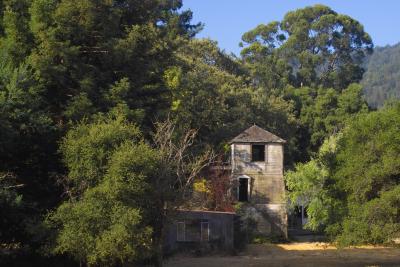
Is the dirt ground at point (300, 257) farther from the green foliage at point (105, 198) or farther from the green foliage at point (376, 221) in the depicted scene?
the green foliage at point (105, 198)

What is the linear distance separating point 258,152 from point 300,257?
11.2 metres

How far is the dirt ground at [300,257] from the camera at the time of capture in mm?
29891

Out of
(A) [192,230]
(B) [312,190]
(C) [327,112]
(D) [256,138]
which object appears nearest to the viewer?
(A) [192,230]

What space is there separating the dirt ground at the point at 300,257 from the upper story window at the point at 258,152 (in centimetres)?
685

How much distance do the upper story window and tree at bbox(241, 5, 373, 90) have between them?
1304 inches

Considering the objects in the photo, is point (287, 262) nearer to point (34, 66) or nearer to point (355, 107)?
point (34, 66)

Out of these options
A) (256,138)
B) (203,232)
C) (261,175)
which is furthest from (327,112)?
(203,232)

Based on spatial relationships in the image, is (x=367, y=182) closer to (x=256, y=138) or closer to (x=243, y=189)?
(x=256, y=138)

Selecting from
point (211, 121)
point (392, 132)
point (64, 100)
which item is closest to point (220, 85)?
point (211, 121)

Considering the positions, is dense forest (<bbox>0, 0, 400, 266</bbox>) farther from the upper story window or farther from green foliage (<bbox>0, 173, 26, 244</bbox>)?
the upper story window

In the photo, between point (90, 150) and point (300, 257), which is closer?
point (90, 150)

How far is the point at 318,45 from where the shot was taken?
264ft

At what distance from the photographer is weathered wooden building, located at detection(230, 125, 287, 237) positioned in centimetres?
4059

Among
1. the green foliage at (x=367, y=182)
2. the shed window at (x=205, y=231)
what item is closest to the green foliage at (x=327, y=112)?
the green foliage at (x=367, y=182)
